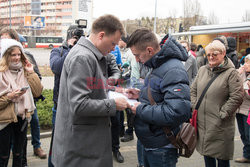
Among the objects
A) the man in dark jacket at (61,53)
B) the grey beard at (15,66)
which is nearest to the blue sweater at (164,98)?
the man in dark jacket at (61,53)

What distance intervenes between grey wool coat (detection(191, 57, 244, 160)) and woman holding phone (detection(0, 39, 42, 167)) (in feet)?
8.26

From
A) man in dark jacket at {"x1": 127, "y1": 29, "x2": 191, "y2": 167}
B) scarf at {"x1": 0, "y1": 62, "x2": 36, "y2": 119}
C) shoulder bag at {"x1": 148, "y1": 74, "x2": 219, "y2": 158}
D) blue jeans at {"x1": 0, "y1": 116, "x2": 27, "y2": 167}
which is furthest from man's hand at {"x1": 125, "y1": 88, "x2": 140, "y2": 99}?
blue jeans at {"x1": 0, "y1": 116, "x2": 27, "y2": 167}

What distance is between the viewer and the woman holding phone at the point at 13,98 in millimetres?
3160

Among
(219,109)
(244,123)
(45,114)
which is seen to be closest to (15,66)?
(219,109)

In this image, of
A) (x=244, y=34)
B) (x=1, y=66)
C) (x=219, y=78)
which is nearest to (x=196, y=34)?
(x=244, y=34)

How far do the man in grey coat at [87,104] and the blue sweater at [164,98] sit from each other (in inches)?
11.2

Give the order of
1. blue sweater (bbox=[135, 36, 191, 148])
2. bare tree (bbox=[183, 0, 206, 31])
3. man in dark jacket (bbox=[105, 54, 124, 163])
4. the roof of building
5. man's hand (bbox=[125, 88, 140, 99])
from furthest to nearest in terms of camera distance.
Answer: bare tree (bbox=[183, 0, 206, 31]), the roof of building, man in dark jacket (bbox=[105, 54, 124, 163]), man's hand (bbox=[125, 88, 140, 99]), blue sweater (bbox=[135, 36, 191, 148])

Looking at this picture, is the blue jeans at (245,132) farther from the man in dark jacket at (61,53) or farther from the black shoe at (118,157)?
the man in dark jacket at (61,53)

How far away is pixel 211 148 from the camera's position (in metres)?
3.43

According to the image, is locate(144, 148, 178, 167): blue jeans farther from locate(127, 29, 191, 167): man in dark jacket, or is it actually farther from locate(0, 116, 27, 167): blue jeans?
locate(0, 116, 27, 167): blue jeans

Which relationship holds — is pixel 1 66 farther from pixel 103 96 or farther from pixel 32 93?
pixel 103 96

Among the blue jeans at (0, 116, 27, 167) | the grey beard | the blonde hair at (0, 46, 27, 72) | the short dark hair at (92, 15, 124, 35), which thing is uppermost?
the short dark hair at (92, 15, 124, 35)

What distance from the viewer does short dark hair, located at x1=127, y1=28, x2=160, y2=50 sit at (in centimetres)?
231

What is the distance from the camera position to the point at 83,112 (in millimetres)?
2029
